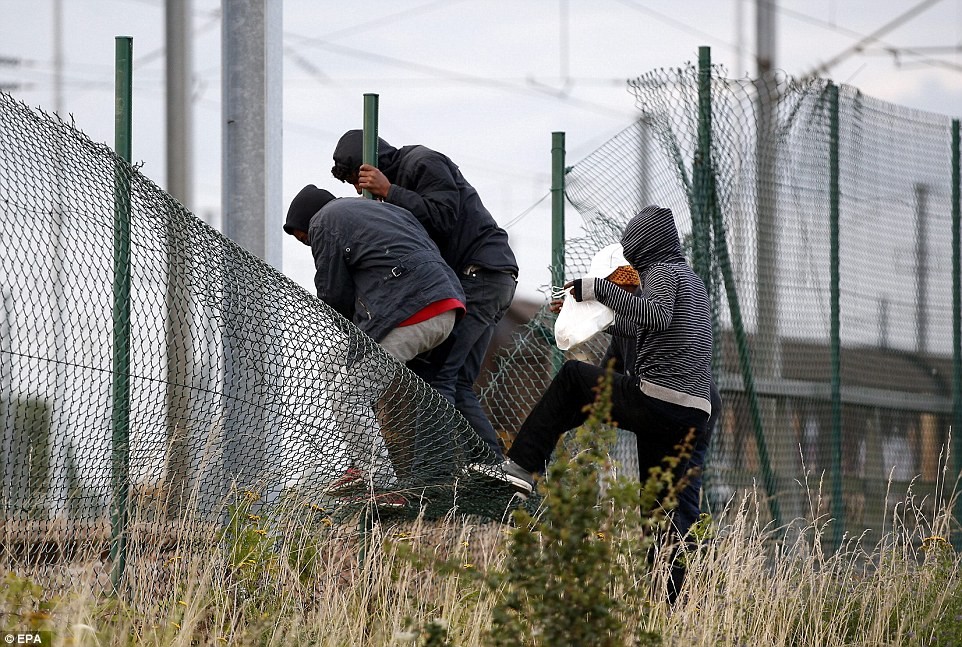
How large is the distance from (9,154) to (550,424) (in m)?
2.38

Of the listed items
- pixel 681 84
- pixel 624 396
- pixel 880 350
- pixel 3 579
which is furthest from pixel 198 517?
pixel 880 350

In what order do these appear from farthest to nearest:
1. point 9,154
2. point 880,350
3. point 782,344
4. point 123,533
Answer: point 880,350, point 782,344, point 123,533, point 9,154

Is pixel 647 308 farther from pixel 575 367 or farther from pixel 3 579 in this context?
pixel 3 579

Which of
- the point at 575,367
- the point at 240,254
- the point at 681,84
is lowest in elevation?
the point at 575,367

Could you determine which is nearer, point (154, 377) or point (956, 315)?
point (154, 377)

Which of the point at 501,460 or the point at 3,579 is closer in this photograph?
the point at 3,579

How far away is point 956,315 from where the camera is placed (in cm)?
866

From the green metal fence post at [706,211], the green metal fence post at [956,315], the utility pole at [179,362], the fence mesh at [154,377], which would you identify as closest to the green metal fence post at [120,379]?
the fence mesh at [154,377]

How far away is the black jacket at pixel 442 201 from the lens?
227 inches

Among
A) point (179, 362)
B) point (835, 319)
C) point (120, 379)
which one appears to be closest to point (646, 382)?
point (179, 362)

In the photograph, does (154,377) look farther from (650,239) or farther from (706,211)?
(706,211)

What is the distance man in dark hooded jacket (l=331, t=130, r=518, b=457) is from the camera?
5.71 meters

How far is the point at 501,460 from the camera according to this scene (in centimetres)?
539

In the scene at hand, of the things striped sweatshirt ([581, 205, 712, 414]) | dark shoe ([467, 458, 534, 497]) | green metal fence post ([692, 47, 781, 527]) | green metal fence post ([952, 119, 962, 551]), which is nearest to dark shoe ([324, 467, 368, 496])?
dark shoe ([467, 458, 534, 497])
